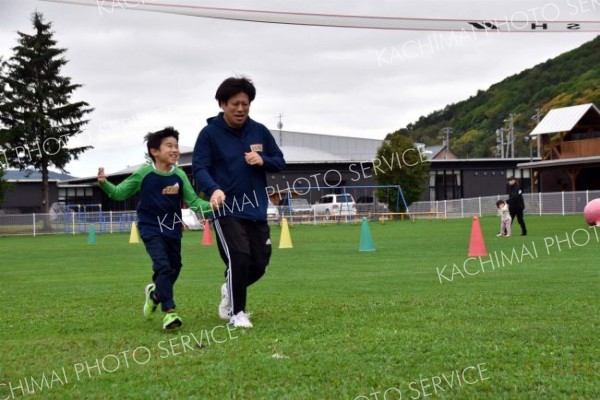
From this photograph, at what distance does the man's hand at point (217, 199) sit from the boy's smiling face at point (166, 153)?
43.1 inches

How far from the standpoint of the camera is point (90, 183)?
A: 261 feet

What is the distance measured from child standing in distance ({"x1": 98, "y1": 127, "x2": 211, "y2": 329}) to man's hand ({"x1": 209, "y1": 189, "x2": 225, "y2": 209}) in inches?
39.6

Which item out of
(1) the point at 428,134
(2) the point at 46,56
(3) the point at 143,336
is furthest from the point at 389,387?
(1) the point at 428,134

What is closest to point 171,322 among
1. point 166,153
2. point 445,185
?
point 166,153

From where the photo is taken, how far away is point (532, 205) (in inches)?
1994

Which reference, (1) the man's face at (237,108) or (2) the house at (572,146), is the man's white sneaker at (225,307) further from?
(2) the house at (572,146)

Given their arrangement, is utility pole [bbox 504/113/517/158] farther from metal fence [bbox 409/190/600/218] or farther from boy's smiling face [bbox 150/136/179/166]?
boy's smiling face [bbox 150/136/179/166]

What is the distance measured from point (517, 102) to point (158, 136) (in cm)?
10526

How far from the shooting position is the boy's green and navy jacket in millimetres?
7199

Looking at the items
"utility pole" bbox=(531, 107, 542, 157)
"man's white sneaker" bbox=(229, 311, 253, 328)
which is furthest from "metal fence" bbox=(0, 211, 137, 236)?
"man's white sneaker" bbox=(229, 311, 253, 328)

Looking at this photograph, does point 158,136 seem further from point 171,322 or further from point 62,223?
point 62,223

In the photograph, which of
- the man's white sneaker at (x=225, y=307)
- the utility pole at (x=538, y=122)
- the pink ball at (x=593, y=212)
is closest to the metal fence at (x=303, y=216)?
the utility pole at (x=538, y=122)

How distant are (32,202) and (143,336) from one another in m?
74.3

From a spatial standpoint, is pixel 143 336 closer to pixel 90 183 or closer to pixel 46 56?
pixel 46 56
